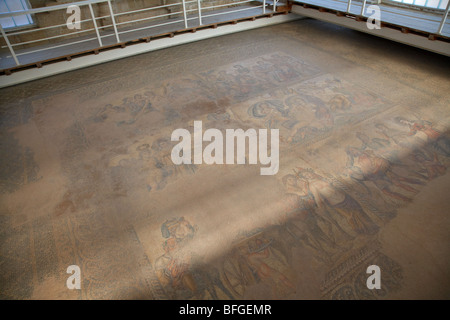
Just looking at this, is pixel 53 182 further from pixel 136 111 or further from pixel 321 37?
pixel 321 37

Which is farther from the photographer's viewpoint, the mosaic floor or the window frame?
the window frame

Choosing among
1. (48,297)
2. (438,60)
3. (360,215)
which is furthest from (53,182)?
(438,60)

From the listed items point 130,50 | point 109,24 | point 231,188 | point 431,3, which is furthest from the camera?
point 109,24

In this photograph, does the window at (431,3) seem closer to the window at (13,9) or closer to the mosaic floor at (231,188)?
the mosaic floor at (231,188)

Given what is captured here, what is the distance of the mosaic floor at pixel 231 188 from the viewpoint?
2572 mm

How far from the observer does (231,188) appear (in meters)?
3.40

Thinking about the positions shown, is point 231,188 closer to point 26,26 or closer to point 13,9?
point 26,26

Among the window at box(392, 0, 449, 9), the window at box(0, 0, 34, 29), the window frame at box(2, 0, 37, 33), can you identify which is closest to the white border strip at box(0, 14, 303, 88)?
the window frame at box(2, 0, 37, 33)

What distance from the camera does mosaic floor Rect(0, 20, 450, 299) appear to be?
2.57m

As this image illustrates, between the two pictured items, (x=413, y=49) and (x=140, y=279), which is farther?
(x=413, y=49)

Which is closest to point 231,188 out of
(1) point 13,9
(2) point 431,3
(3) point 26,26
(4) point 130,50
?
(4) point 130,50

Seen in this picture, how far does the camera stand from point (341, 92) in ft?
16.4

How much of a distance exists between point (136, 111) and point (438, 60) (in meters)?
6.03

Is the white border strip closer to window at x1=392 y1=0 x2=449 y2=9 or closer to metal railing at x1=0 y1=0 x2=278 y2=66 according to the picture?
metal railing at x1=0 y1=0 x2=278 y2=66
